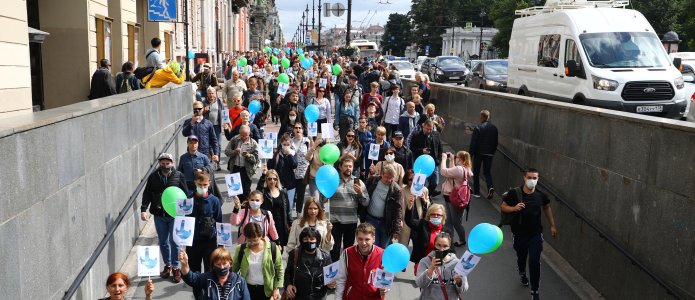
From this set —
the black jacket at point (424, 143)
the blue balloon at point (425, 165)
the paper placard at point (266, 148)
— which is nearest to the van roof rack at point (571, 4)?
the black jacket at point (424, 143)

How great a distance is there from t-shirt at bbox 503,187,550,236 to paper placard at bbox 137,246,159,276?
436cm

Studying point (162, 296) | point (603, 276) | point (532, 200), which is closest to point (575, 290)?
point (603, 276)

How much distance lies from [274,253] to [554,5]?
1421 centimetres

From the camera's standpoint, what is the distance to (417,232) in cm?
837

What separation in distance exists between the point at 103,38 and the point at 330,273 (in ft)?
42.5

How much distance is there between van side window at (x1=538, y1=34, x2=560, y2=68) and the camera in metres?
17.0

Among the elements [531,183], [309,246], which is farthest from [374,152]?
[309,246]

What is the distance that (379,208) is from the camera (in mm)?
8609

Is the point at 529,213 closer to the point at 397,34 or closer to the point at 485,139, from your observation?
the point at 485,139

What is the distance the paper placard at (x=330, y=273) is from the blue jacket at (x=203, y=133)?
20.0 feet

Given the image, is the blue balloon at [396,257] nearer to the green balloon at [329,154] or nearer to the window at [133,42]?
the green balloon at [329,154]

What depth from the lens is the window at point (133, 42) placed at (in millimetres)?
20891

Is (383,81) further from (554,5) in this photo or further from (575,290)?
(575,290)

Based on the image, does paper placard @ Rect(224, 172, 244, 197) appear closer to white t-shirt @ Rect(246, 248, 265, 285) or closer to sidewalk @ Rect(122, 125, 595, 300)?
sidewalk @ Rect(122, 125, 595, 300)
